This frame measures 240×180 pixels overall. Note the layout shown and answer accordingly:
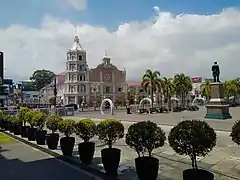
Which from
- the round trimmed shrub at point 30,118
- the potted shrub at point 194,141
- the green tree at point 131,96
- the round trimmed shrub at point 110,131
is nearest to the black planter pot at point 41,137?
the round trimmed shrub at point 30,118

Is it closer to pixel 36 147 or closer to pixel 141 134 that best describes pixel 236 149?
pixel 141 134

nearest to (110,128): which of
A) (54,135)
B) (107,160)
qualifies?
(107,160)

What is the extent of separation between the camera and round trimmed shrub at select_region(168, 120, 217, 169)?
18.7 feet

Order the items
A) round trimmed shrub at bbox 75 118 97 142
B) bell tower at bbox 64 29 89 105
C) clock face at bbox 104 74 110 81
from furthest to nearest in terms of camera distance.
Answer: clock face at bbox 104 74 110 81 < bell tower at bbox 64 29 89 105 < round trimmed shrub at bbox 75 118 97 142

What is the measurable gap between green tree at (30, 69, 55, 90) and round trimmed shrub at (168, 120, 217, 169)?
99.8 m

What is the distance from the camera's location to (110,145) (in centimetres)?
827

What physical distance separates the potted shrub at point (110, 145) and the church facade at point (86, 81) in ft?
197

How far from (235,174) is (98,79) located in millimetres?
72498

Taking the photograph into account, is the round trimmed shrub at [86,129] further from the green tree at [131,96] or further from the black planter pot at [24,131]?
the green tree at [131,96]

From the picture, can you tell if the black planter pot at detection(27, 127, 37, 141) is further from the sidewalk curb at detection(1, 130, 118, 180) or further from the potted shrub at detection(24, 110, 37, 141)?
the sidewalk curb at detection(1, 130, 118, 180)

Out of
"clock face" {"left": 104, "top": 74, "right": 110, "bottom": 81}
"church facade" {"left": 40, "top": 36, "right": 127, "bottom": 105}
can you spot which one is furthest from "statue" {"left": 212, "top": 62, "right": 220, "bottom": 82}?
"clock face" {"left": 104, "top": 74, "right": 110, "bottom": 81}

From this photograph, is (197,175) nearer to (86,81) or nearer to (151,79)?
(151,79)

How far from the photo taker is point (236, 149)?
10719 mm

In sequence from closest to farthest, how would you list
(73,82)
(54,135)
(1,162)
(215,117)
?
(1,162) → (54,135) → (215,117) → (73,82)
